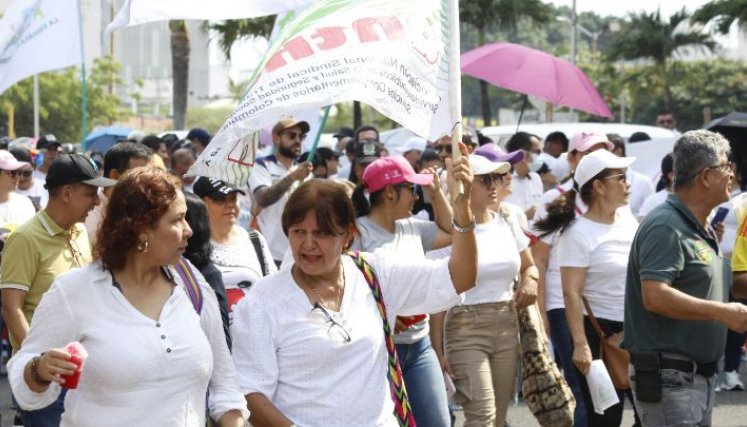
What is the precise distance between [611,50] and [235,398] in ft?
145

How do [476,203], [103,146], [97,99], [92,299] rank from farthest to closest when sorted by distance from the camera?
1. [97,99]
2. [103,146]
3. [476,203]
4. [92,299]

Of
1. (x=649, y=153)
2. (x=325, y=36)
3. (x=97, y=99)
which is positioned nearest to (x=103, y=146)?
(x=649, y=153)

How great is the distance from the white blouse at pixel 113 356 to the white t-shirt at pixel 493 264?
10.4 ft

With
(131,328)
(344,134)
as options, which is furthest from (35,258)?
(344,134)

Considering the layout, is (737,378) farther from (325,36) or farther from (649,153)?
(325,36)

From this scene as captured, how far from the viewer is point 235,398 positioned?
14.8 feet

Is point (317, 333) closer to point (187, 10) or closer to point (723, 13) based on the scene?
point (187, 10)

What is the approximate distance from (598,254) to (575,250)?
0.44 feet

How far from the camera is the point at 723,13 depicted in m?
27.4

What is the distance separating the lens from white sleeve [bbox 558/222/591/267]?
25.0 feet

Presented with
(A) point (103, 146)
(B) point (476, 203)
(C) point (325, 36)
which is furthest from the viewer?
(A) point (103, 146)

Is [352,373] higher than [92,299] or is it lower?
lower

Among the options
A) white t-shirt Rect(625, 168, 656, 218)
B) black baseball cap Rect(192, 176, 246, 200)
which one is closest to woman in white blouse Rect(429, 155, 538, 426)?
black baseball cap Rect(192, 176, 246, 200)

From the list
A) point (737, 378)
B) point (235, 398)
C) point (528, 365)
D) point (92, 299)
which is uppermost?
point (92, 299)
